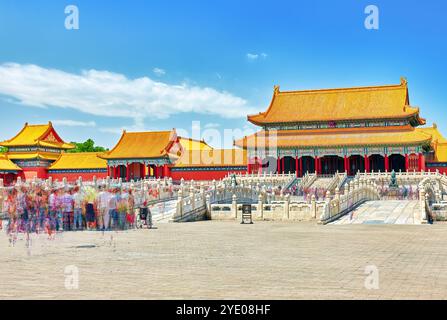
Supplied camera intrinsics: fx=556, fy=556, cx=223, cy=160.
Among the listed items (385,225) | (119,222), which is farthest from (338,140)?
(119,222)

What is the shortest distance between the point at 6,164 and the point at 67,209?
51.6 meters

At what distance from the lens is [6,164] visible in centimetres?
6800

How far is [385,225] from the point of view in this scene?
24062mm

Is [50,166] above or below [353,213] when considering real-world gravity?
above

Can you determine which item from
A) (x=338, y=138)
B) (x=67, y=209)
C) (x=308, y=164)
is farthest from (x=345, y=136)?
(x=67, y=209)

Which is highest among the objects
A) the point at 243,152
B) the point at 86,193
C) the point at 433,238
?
the point at 243,152

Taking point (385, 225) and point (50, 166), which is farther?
point (50, 166)

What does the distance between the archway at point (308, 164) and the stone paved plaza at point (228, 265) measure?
37.5m

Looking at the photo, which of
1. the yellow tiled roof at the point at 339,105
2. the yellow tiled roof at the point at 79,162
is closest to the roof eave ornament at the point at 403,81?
the yellow tiled roof at the point at 339,105

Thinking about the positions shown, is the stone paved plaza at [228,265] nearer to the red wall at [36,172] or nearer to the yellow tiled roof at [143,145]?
the yellow tiled roof at [143,145]

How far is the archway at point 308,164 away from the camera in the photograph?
57.6m

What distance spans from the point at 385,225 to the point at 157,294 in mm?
17208

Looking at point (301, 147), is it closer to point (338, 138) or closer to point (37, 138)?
point (338, 138)
